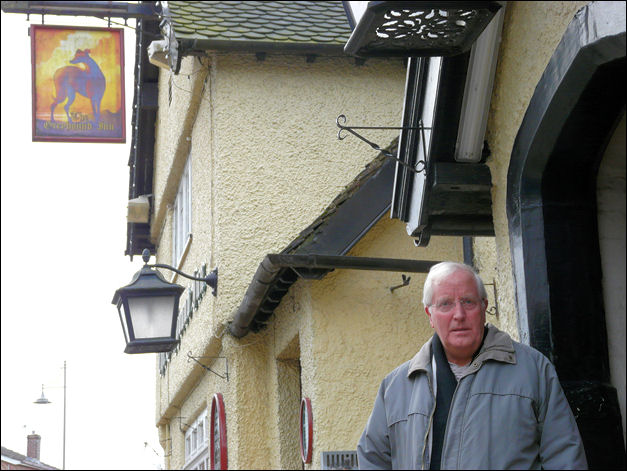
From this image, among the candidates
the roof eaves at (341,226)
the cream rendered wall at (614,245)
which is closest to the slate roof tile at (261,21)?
the roof eaves at (341,226)

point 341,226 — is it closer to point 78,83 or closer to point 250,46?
point 250,46

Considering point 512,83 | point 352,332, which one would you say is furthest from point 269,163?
point 512,83

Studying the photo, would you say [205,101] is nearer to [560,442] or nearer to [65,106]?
[65,106]

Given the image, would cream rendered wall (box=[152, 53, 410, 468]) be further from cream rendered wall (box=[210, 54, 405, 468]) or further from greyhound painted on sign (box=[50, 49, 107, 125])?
greyhound painted on sign (box=[50, 49, 107, 125])

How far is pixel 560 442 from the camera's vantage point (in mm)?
3357

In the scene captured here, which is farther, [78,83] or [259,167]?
[78,83]

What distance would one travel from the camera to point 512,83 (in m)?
4.98

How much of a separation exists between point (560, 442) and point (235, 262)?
23.7 feet

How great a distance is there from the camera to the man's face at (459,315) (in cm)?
357

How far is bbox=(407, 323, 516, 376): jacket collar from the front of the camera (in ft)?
11.6

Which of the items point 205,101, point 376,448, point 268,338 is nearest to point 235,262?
point 268,338

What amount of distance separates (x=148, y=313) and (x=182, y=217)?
5.07m

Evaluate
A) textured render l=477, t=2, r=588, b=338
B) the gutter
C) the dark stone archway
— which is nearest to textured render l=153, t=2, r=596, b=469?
the gutter

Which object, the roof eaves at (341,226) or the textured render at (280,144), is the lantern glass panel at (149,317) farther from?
the textured render at (280,144)
